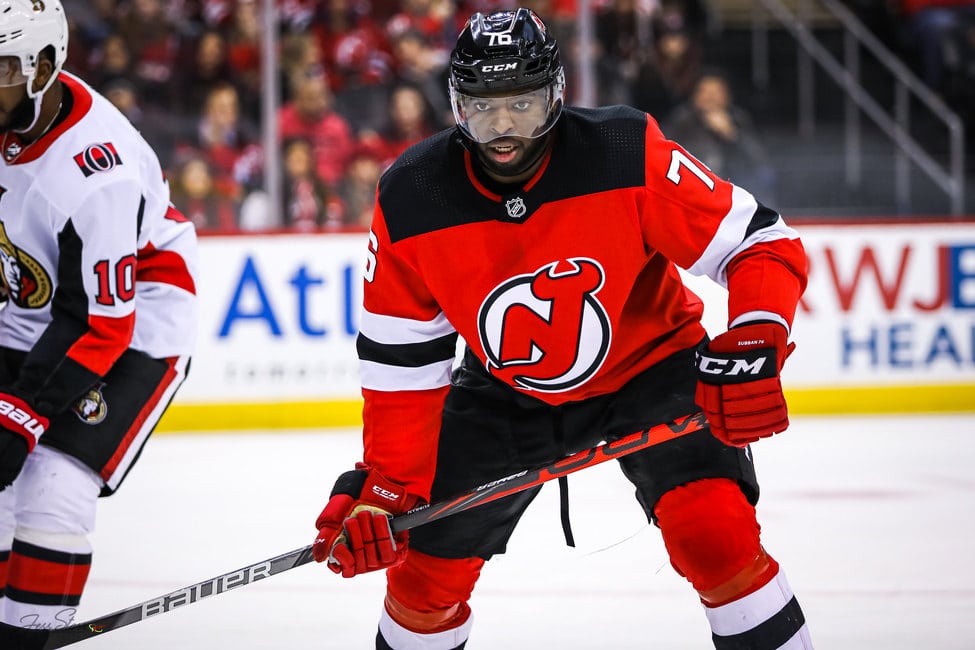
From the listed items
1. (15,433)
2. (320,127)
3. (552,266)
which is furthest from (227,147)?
(552,266)

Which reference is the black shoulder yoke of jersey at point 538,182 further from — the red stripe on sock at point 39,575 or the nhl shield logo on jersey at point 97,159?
the red stripe on sock at point 39,575

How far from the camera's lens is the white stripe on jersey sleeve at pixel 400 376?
2379mm

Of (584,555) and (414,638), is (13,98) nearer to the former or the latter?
(414,638)

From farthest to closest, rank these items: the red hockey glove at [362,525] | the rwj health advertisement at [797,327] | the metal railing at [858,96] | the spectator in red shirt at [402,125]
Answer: the metal railing at [858,96] < the spectator in red shirt at [402,125] < the rwj health advertisement at [797,327] < the red hockey glove at [362,525]

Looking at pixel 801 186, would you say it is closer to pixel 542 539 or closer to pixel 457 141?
pixel 542 539

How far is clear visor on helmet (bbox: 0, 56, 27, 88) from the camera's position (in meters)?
2.39

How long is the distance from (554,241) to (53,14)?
1061 mm

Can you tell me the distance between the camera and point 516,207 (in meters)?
2.26

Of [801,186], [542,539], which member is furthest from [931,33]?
[542,539]

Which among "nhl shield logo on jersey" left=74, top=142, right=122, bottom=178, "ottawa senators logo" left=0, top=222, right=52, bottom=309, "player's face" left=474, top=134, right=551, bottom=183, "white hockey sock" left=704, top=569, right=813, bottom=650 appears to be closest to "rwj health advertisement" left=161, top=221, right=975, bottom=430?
"ottawa senators logo" left=0, top=222, right=52, bottom=309

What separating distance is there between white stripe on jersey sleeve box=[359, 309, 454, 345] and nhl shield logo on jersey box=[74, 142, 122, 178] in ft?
1.82

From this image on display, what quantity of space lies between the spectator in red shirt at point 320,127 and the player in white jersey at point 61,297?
3.30 metres

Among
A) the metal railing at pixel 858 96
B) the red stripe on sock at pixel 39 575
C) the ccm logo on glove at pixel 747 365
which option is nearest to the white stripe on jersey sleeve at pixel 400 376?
the ccm logo on glove at pixel 747 365

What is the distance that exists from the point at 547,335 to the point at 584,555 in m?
1.47
